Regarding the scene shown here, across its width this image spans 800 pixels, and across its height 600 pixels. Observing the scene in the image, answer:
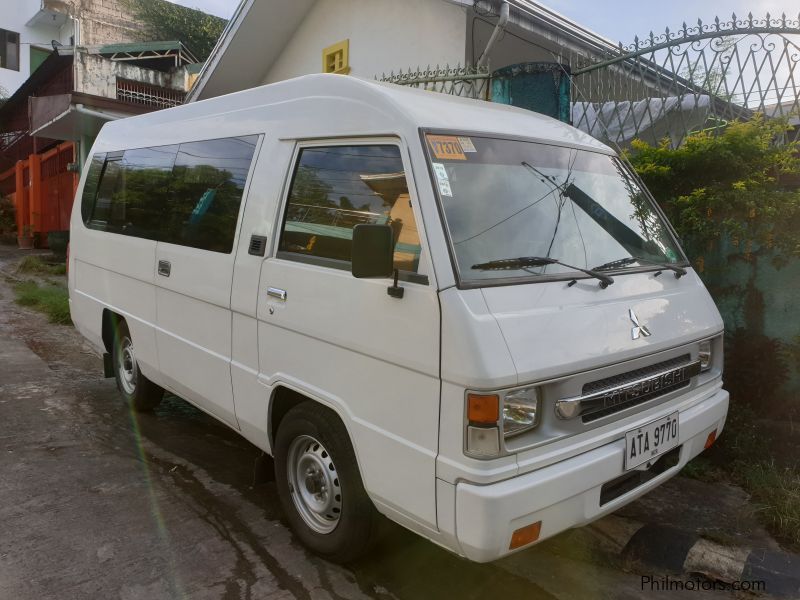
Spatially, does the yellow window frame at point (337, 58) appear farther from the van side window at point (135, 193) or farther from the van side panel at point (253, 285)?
the van side panel at point (253, 285)

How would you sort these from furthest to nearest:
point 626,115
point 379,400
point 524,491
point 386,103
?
1. point 626,115
2. point 386,103
3. point 379,400
4. point 524,491

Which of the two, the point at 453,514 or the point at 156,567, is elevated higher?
the point at 453,514

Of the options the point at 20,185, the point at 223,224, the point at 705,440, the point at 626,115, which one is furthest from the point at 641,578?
Result: the point at 20,185

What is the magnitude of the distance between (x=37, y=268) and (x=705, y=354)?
532 inches

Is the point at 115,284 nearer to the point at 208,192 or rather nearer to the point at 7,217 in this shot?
the point at 208,192

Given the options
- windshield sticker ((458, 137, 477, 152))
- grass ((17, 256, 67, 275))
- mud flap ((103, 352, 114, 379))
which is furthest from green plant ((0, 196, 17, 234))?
windshield sticker ((458, 137, 477, 152))

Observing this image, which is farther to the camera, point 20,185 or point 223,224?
point 20,185

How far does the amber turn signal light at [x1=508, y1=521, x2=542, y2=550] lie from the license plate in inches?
21.7

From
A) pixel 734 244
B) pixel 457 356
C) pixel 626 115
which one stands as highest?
pixel 626 115

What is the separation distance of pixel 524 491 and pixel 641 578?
1317mm

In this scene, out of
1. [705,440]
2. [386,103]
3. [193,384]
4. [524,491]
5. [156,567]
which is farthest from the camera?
[193,384]

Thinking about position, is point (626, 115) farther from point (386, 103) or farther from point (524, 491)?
point (524, 491)

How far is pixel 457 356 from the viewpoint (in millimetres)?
2305

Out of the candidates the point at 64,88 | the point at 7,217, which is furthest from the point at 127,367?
the point at 7,217
